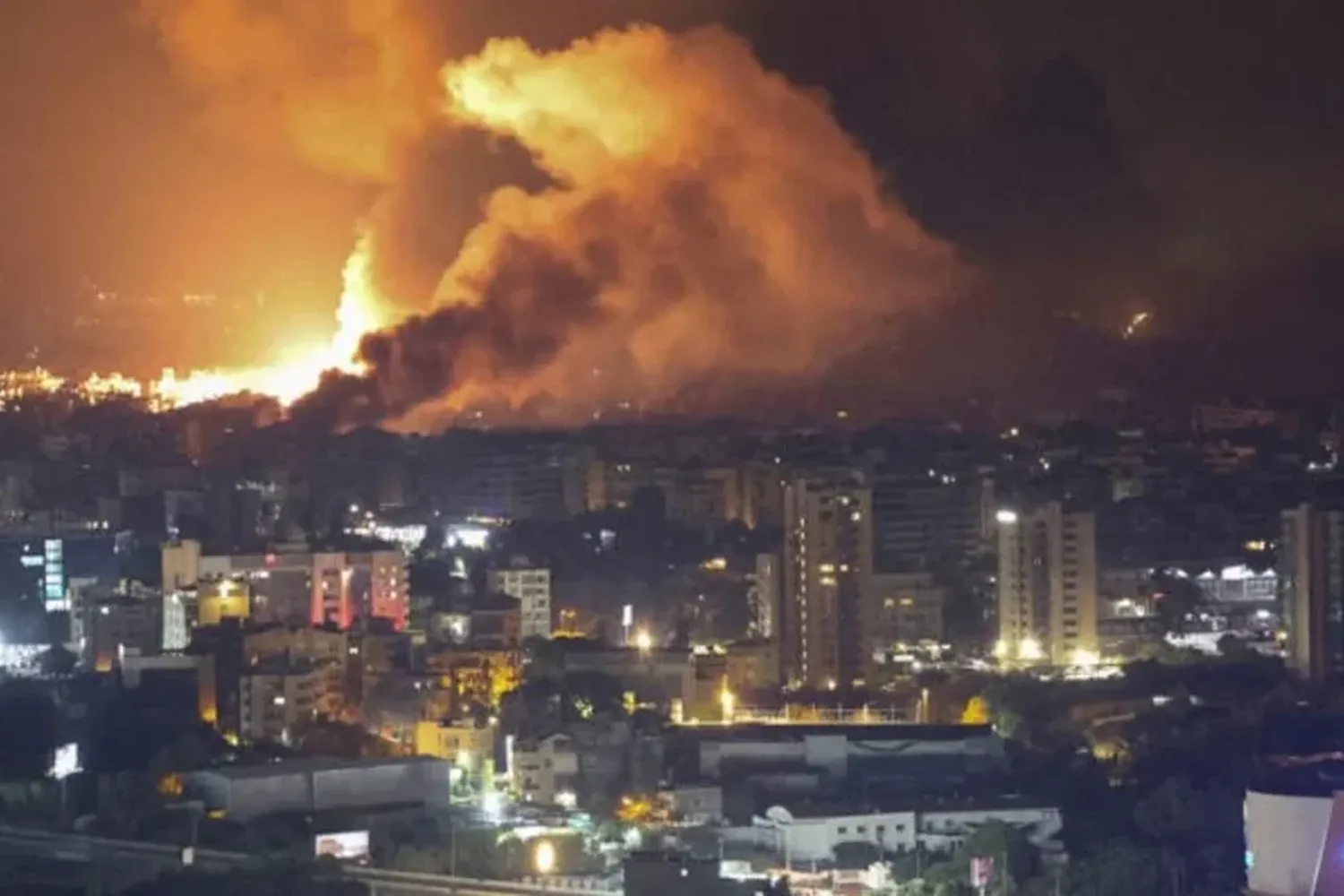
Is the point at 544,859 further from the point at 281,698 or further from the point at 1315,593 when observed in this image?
the point at 1315,593

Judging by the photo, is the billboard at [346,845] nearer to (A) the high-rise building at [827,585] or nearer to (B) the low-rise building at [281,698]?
(B) the low-rise building at [281,698]

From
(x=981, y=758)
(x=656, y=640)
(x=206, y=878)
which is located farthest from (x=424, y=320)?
(x=206, y=878)

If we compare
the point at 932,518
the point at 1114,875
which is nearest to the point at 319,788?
the point at 1114,875

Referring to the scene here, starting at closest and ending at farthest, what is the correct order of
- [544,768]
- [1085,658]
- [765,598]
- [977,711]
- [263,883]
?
1. [263,883]
2. [544,768]
3. [977,711]
4. [1085,658]
5. [765,598]

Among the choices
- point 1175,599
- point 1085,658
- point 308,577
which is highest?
point 308,577

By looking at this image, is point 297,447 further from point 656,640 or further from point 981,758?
point 981,758

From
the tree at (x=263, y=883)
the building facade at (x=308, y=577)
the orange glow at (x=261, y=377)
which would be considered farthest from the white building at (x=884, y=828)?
the orange glow at (x=261, y=377)
